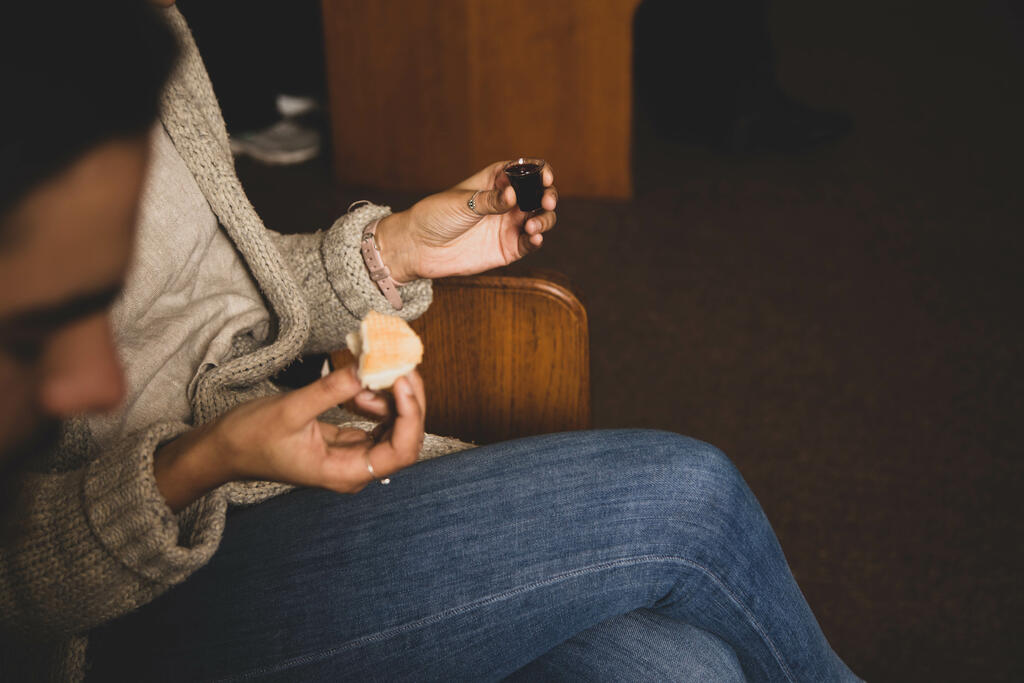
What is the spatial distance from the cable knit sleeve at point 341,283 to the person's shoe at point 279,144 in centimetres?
210

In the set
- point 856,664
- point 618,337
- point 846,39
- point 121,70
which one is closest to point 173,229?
point 121,70

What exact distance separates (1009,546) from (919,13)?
147 inches

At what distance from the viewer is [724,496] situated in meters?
0.89

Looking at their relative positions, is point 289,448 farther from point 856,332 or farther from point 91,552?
point 856,332

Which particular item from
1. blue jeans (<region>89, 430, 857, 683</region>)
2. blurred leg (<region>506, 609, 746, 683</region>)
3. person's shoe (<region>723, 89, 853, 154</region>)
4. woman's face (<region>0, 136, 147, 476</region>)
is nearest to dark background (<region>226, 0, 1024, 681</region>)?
person's shoe (<region>723, 89, 853, 154</region>)

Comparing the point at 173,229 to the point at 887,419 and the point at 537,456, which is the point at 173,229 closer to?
the point at 537,456

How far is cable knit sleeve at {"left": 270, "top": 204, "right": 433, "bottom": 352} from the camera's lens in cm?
103

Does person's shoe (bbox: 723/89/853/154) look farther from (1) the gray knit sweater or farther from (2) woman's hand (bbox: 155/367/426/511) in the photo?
(2) woman's hand (bbox: 155/367/426/511)

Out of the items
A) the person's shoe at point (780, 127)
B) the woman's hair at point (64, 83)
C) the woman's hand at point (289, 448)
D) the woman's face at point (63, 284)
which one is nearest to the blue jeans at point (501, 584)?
the woman's hand at point (289, 448)

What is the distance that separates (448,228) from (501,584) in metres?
0.46

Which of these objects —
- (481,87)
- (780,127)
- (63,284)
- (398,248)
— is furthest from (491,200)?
(780,127)

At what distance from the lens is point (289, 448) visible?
72cm

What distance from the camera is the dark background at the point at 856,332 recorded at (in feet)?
5.01

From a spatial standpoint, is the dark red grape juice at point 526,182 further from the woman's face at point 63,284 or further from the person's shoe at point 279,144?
the person's shoe at point 279,144
